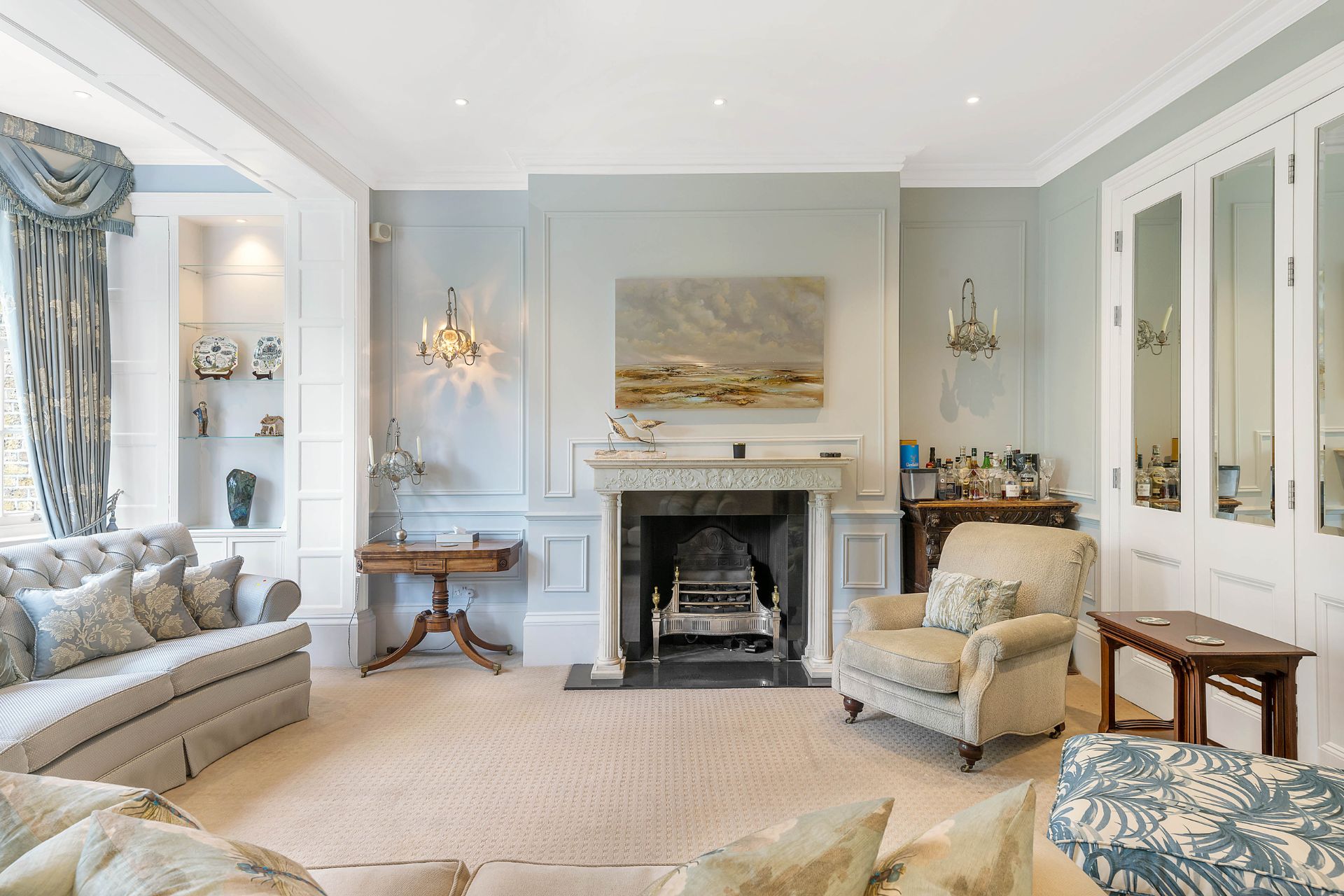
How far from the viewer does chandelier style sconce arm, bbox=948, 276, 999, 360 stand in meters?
4.20

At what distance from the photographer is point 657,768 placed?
2807 millimetres

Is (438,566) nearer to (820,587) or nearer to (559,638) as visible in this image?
(559,638)

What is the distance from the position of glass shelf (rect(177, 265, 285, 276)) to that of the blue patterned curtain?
1.34 ft

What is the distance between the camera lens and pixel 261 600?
3.29 meters

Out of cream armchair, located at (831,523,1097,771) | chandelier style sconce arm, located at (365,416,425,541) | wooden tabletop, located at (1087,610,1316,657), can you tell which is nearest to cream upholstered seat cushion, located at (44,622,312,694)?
chandelier style sconce arm, located at (365,416,425,541)

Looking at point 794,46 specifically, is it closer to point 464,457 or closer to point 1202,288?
point 1202,288

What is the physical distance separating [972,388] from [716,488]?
1773 mm

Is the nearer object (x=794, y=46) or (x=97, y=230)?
(x=794, y=46)

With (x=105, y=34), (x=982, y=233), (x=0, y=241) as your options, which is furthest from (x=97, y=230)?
(x=982, y=233)

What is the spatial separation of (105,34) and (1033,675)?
4184mm

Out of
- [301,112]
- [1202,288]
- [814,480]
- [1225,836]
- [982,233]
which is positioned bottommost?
[1225,836]

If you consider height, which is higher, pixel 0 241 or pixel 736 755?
pixel 0 241

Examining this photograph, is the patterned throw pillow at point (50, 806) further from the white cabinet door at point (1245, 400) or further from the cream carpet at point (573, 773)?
the white cabinet door at point (1245, 400)

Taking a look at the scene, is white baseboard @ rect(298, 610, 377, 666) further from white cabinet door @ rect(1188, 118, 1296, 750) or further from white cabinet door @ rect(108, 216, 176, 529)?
white cabinet door @ rect(1188, 118, 1296, 750)
